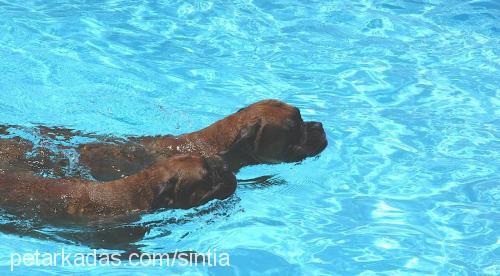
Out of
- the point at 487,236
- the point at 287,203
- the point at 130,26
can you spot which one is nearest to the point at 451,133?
the point at 487,236

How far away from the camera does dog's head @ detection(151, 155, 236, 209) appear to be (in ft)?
17.0

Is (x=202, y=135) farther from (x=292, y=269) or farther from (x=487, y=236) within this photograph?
(x=487, y=236)

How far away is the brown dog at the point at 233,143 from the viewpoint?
613 cm

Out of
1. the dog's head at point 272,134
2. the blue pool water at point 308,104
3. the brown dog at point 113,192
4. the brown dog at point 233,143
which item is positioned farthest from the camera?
the dog's head at point 272,134

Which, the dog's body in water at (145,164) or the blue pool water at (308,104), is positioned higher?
the dog's body in water at (145,164)

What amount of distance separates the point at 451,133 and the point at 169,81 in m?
2.97

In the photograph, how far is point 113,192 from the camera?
5.17 metres

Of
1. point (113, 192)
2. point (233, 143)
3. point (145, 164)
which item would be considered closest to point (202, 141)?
point (233, 143)

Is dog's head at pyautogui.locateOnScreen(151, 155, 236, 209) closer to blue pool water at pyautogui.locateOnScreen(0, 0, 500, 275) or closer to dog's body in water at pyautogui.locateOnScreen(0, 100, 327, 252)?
dog's body in water at pyautogui.locateOnScreen(0, 100, 327, 252)

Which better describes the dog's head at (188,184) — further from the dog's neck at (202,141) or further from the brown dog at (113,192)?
the dog's neck at (202,141)

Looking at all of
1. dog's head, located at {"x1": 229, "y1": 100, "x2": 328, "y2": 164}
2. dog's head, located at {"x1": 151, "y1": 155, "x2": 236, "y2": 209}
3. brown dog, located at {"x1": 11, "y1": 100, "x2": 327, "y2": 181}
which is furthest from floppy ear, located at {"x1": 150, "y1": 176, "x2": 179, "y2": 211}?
dog's head, located at {"x1": 229, "y1": 100, "x2": 328, "y2": 164}

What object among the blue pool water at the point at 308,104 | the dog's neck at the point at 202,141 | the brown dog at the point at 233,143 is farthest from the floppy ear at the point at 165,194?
the dog's neck at the point at 202,141

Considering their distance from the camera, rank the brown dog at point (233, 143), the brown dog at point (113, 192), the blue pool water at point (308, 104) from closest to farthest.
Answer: the brown dog at point (113, 192)
the blue pool water at point (308, 104)
the brown dog at point (233, 143)

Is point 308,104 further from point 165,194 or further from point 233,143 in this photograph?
point 165,194
